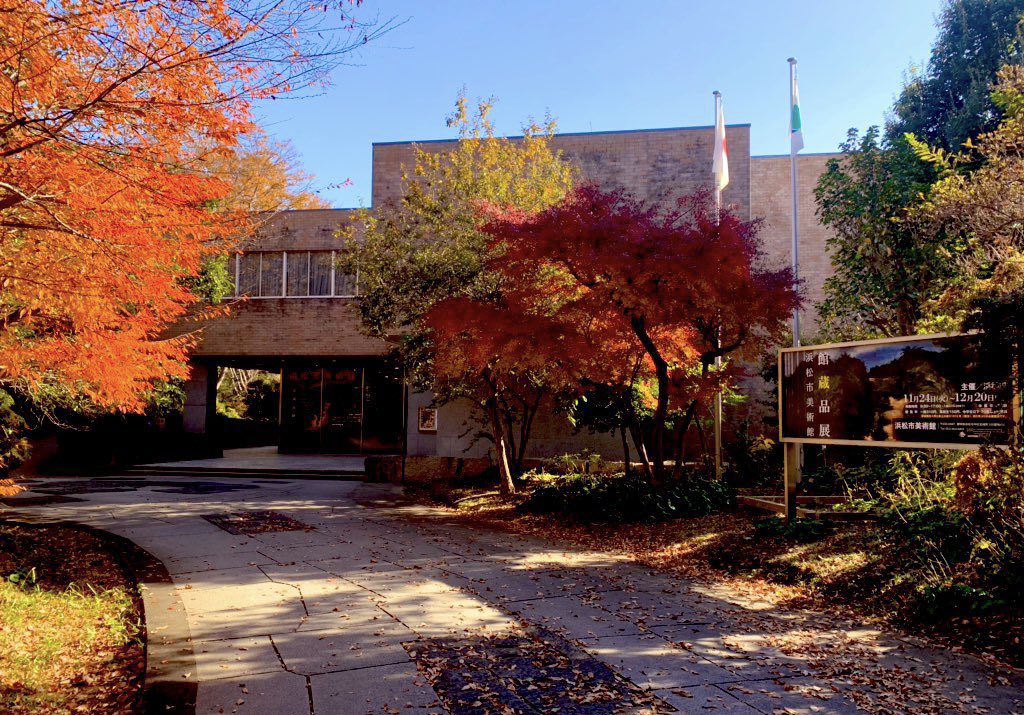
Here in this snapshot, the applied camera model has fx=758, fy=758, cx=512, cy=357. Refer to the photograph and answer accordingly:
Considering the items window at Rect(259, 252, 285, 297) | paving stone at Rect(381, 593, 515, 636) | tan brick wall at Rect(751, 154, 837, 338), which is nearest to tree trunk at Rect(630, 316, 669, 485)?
paving stone at Rect(381, 593, 515, 636)

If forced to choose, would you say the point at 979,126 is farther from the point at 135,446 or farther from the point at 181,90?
the point at 135,446

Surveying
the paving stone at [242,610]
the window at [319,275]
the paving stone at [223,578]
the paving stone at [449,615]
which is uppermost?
the window at [319,275]

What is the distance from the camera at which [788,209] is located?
25016 millimetres

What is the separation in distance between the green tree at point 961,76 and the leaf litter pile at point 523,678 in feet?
49.2

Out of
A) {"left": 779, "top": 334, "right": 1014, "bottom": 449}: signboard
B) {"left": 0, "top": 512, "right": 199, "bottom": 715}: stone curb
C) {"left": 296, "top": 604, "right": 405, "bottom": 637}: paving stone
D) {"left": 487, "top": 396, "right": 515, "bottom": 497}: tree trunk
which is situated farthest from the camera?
{"left": 487, "top": 396, "right": 515, "bottom": 497}: tree trunk

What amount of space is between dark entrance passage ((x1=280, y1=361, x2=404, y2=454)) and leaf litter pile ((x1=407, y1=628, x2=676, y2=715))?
23660 millimetres

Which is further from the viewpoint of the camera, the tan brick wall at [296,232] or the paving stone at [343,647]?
the tan brick wall at [296,232]

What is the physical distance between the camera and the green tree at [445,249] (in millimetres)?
13672

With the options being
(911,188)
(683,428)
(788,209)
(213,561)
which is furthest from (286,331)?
(911,188)

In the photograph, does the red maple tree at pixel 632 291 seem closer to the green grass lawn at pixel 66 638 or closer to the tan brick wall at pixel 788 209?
the green grass lawn at pixel 66 638

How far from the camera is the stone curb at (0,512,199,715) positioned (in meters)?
4.72

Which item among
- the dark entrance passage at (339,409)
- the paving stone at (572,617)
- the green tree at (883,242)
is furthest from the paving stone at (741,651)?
the dark entrance passage at (339,409)

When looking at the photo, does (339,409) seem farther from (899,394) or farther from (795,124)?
(899,394)

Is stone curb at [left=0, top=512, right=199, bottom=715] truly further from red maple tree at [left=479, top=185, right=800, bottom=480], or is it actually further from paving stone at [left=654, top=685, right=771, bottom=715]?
red maple tree at [left=479, top=185, right=800, bottom=480]
